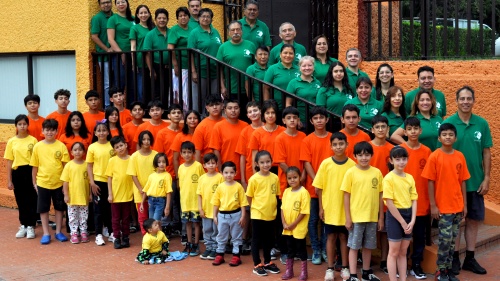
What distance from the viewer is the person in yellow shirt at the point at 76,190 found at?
30.5 ft

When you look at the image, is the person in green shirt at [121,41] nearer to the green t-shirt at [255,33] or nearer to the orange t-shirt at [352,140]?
the green t-shirt at [255,33]

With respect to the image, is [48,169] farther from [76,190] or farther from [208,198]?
[208,198]

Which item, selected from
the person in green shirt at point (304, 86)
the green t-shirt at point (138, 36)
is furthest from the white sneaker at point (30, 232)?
the person in green shirt at point (304, 86)

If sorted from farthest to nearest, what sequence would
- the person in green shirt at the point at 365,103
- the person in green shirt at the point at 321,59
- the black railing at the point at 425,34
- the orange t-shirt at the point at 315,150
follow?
the black railing at the point at 425,34
the person in green shirt at the point at 321,59
the person in green shirt at the point at 365,103
the orange t-shirt at the point at 315,150

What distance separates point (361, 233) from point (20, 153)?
15.2 feet

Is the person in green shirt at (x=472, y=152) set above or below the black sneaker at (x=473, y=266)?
above

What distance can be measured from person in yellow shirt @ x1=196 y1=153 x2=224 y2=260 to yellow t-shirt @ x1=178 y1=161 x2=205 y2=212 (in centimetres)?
16

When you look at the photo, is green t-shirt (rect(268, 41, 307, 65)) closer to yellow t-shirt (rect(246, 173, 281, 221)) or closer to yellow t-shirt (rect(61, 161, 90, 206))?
yellow t-shirt (rect(246, 173, 281, 221))

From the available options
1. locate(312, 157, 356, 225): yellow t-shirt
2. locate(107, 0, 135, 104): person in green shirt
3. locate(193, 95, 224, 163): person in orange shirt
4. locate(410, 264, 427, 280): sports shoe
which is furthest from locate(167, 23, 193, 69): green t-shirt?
locate(410, 264, 427, 280): sports shoe

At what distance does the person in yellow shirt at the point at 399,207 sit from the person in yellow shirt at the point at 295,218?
82 centimetres

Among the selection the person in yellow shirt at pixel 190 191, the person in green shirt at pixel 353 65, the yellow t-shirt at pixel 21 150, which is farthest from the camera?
the yellow t-shirt at pixel 21 150

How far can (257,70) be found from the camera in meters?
9.30

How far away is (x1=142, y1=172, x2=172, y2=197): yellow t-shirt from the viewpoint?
869cm

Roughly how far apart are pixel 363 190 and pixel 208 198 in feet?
6.09
